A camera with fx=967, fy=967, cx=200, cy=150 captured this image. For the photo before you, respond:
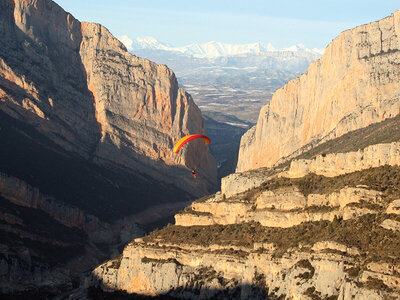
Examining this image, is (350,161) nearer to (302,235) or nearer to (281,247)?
(302,235)

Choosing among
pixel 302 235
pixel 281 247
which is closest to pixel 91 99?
pixel 302 235

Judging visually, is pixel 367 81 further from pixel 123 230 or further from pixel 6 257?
pixel 6 257

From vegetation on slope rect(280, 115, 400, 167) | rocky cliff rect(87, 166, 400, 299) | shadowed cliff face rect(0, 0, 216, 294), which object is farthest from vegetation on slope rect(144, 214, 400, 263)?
vegetation on slope rect(280, 115, 400, 167)

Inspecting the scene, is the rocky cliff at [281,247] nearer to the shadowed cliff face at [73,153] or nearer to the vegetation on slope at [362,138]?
the vegetation on slope at [362,138]

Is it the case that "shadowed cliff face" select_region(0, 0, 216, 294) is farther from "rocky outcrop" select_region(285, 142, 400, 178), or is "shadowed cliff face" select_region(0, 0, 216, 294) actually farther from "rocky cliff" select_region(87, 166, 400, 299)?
"rocky outcrop" select_region(285, 142, 400, 178)

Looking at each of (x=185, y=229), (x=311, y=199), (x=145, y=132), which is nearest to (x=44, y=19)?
(x=145, y=132)

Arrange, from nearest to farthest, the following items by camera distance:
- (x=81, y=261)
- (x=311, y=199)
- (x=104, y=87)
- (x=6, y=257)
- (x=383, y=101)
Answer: (x=311, y=199), (x=6, y=257), (x=81, y=261), (x=383, y=101), (x=104, y=87)
